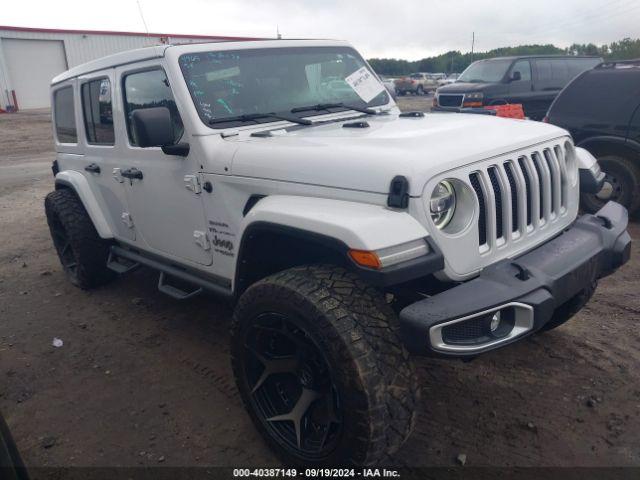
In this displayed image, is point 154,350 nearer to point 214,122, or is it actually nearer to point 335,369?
point 214,122

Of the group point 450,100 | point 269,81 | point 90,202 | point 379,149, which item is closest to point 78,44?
point 450,100

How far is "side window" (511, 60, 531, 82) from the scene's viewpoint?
1210 cm

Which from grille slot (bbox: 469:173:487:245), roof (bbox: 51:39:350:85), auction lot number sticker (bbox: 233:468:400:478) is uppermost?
roof (bbox: 51:39:350:85)

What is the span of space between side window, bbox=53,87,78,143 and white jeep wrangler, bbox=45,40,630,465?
32.1 inches

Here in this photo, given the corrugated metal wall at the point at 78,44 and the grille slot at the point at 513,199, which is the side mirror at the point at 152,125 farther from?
→ the corrugated metal wall at the point at 78,44

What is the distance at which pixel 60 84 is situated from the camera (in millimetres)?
4824

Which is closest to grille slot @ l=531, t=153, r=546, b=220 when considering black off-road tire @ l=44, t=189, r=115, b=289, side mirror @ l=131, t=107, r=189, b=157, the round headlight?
the round headlight

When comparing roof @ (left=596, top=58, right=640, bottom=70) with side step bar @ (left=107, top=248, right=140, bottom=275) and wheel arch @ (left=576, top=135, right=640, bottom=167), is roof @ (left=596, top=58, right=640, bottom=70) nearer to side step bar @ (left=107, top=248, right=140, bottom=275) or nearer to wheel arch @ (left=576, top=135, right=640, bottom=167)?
wheel arch @ (left=576, top=135, right=640, bottom=167)

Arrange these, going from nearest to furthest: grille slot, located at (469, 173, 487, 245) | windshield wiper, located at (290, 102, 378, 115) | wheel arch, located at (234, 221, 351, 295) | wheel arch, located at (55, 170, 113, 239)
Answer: grille slot, located at (469, 173, 487, 245)
wheel arch, located at (234, 221, 351, 295)
windshield wiper, located at (290, 102, 378, 115)
wheel arch, located at (55, 170, 113, 239)

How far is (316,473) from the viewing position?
2.44 m

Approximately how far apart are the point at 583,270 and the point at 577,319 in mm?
1635

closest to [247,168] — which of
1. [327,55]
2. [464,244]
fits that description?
[464,244]

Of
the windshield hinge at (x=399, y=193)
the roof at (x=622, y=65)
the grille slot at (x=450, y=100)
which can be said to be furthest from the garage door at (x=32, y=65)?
the windshield hinge at (x=399, y=193)

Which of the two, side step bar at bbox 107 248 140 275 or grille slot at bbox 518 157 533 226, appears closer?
grille slot at bbox 518 157 533 226
